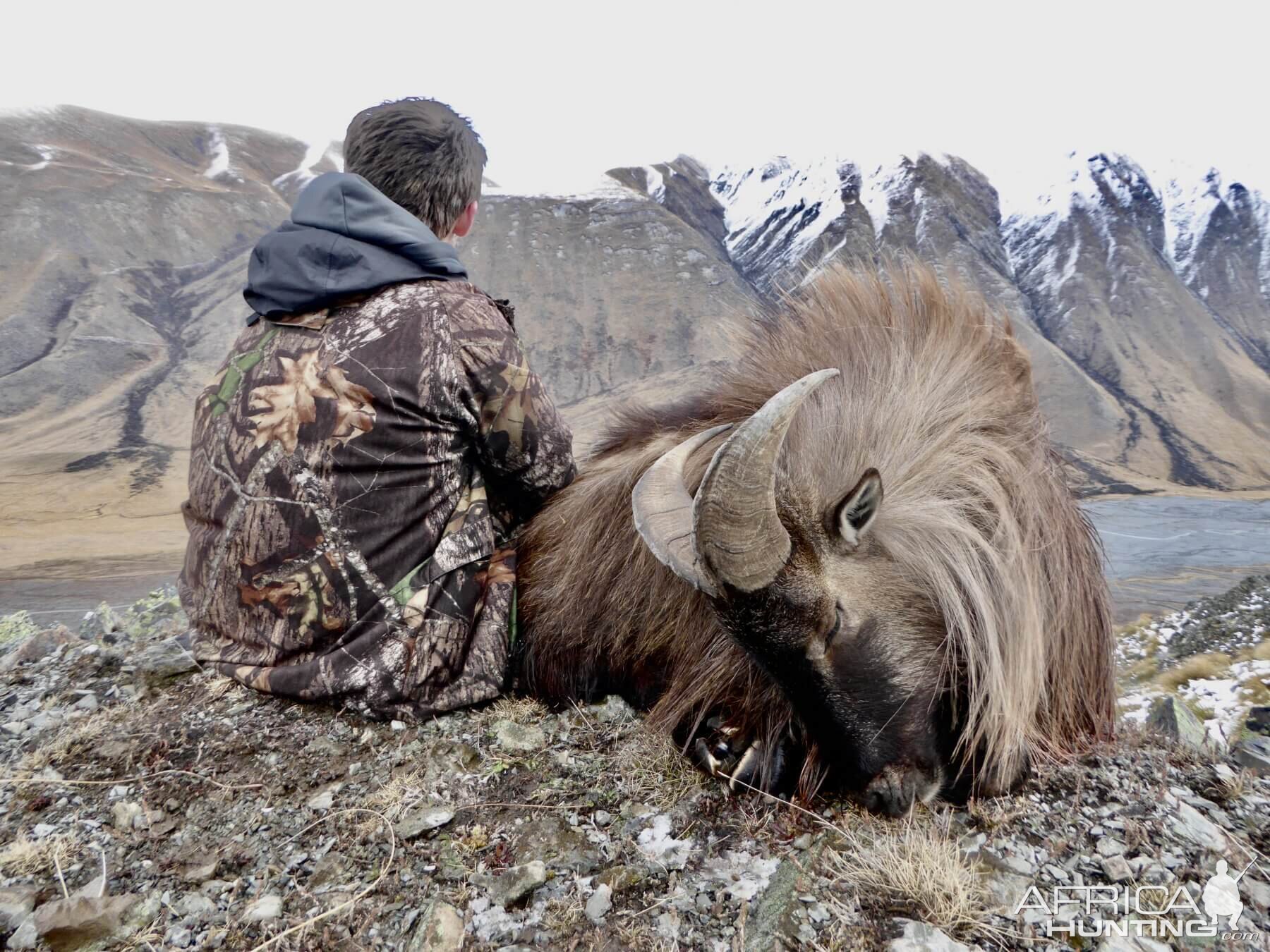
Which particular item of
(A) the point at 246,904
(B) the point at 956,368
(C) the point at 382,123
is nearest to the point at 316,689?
(A) the point at 246,904

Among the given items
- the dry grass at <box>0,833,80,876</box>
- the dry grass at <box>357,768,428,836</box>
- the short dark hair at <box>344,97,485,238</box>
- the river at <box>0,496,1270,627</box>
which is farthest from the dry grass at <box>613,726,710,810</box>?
the river at <box>0,496,1270,627</box>

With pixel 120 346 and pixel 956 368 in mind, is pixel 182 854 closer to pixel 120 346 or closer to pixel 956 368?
pixel 956 368

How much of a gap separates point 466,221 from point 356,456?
127 cm

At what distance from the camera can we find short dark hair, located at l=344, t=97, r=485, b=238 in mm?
2629

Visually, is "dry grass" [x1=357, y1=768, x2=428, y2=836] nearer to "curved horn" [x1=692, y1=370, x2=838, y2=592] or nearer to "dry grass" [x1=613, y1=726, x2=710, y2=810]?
"dry grass" [x1=613, y1=726, x2=710, y2=810]

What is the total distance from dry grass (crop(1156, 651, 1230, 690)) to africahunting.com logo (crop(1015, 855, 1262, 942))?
4871 mm

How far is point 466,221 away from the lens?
2.95 meters

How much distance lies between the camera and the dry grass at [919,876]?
4.83 feet

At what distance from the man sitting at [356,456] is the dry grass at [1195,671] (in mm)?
5965

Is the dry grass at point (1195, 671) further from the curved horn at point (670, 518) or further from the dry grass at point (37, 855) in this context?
the dry grass at point (37, 855)

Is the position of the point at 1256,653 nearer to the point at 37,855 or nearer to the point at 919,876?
the point at 919,876

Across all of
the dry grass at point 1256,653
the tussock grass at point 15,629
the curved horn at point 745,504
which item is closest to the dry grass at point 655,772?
the curved horn at point 745,504

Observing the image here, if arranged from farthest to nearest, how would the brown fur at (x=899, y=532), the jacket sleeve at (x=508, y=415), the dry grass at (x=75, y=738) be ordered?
the jacket sleeve at (x=508, y=415) < the dry grass at (x=75, y=738) < the brown fur at (x=899, y=532)

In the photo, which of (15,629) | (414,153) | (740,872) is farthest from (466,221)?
(15,629)
